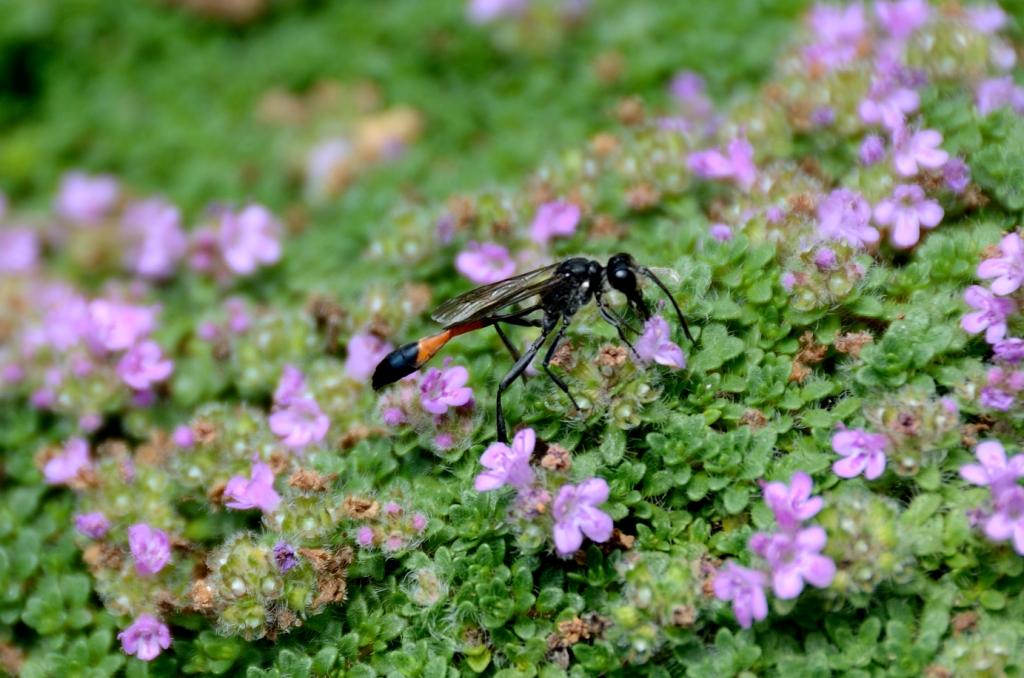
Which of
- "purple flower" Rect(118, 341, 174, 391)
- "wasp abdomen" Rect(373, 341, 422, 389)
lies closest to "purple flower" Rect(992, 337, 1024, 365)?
"wasp abdomen" Rect(373, 341, 422, 389)

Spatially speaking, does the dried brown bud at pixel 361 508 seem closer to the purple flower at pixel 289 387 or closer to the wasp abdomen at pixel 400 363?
the wasp abdomen at pixel 400 363

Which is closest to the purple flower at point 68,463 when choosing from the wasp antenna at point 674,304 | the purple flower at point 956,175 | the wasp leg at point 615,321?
the wasp leg at point 615,321

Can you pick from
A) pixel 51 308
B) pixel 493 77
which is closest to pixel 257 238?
pixel 51 308

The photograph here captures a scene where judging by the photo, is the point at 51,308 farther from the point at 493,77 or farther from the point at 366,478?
the point at 493,77

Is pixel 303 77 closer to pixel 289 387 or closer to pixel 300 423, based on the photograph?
pixel 289 387

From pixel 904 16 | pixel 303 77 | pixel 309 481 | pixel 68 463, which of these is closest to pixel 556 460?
pixel 309 481

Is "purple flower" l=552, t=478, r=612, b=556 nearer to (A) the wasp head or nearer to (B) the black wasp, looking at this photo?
(B) the black wasp
